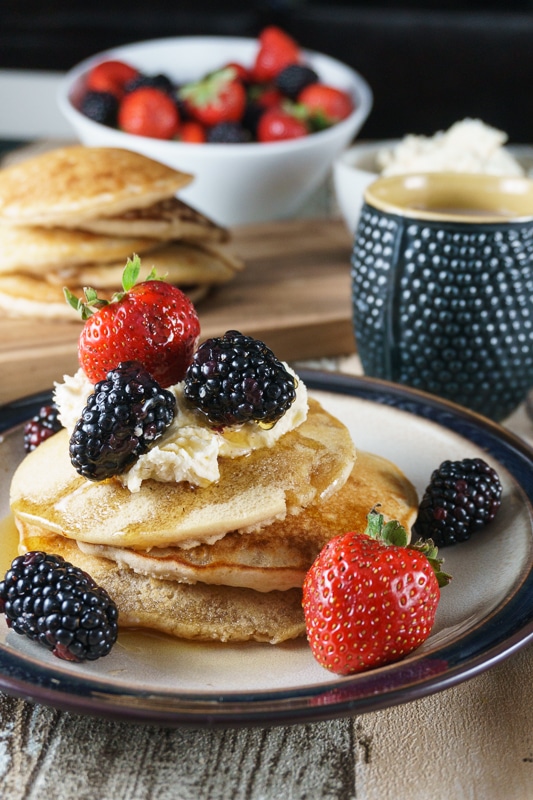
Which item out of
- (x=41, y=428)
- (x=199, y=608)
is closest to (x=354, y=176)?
(x=41, y=428)

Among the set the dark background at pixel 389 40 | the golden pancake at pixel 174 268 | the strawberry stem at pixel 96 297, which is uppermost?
the strawberry stem at pixel 96 297

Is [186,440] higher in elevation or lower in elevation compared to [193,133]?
higher

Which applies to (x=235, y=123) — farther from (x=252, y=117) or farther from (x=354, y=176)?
(x=354, y=176)

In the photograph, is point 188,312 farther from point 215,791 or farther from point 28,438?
point 215,791

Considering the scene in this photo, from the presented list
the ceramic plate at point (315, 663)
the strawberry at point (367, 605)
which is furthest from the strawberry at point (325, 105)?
the strawberry at point (367, 605)

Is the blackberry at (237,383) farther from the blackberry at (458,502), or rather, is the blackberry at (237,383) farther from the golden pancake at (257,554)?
the blackberry at (458,502)

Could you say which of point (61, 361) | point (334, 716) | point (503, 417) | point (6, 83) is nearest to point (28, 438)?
point (61, 361)

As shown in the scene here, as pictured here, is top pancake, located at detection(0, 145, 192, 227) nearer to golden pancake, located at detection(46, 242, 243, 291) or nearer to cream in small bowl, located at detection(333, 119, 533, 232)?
golden pancake, located at detection(46, 242, 243, 291)
